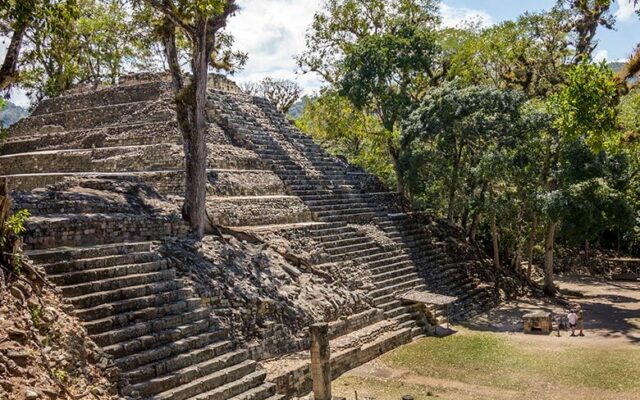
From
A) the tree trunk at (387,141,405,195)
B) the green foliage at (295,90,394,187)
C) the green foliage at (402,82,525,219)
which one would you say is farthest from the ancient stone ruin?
the green foliage at (295,90,394,187)

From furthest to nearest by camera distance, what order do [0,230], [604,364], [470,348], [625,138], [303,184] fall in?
[303,184], [625,138], [470,348], [604,364], [0,230]

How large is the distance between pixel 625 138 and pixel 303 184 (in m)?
9.35

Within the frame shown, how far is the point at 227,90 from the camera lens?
22.7 meters

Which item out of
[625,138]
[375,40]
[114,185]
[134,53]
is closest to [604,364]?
[625,138]

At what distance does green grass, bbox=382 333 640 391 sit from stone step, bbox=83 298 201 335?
5.12 meters

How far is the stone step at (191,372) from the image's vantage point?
7.84 meters

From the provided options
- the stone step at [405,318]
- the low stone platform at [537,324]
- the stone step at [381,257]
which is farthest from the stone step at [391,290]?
the low stone platform at [537,324]

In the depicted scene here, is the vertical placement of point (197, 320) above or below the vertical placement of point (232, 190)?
below

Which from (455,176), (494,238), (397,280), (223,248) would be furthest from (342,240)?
(494,238)

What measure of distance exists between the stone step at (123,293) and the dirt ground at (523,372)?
3.70 meters

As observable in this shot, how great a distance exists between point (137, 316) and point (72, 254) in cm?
144

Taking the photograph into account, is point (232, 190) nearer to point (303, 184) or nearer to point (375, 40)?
point (303, 184)

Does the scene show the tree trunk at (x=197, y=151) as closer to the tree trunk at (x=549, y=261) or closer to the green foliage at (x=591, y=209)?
the green foliage at (x=591, y=209)

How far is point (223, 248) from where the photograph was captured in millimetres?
12617
